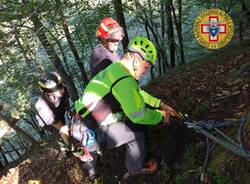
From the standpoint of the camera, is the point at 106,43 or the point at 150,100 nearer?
the point at 150,100

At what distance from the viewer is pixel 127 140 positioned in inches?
189

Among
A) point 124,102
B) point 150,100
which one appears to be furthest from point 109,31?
point 124,102

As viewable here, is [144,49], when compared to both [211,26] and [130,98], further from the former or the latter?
[211,26]

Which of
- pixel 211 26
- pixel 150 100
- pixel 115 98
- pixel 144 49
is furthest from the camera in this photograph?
pixel 211 26

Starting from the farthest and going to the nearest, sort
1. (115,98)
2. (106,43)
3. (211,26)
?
(211,26), (106,43), (115,98)

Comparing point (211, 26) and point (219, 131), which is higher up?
point (219, 131)

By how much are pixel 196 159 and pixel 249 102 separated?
4.17ft

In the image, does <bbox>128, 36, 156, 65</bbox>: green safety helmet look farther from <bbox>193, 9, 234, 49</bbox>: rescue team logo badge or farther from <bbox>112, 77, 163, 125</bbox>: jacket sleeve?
<bbox>193, 9, 234, 49</bbox>: rescue team logo badge

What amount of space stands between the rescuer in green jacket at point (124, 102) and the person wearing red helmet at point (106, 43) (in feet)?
4.18

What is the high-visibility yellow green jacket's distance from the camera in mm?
4043

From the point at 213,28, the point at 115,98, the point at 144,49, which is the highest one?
the point at 144,49

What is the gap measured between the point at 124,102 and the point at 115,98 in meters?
0.27

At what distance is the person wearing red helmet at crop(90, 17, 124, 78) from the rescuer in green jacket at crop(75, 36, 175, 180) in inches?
50.1

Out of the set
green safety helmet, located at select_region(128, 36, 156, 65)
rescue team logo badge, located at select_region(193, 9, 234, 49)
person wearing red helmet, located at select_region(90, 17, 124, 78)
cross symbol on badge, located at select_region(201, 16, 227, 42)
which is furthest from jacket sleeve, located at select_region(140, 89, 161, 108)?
cross symbol on badge, located at select_region(201, 16, 227, 42)
